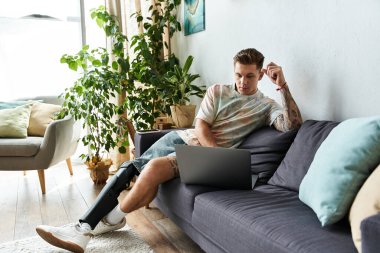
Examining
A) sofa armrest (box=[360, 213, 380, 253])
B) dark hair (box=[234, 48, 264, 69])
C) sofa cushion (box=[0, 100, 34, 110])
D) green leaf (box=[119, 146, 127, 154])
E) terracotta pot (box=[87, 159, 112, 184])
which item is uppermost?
dark hair (box=[234, 48, 264, 69])

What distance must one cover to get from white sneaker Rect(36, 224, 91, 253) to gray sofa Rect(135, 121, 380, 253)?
448 mm

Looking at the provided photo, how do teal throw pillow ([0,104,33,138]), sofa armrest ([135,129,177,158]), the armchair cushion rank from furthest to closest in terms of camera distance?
the armchair cushion → teal throw pillow ([0,104,33,138]) → sofa armrest ([135,129,177,158])

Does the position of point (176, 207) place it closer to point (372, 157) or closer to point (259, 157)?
point (259, 157)

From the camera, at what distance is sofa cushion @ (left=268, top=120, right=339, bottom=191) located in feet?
4.95

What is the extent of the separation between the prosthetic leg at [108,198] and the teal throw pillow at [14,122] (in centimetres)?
143

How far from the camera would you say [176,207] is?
169cm

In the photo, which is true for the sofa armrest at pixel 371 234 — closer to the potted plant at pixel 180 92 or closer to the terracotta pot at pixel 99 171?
the potted plant at pixel 180 92

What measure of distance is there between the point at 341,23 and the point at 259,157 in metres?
0.75

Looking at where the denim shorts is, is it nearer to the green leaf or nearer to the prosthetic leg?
the prosthetic leg

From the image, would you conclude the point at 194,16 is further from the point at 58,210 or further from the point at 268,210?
the point at 268,210

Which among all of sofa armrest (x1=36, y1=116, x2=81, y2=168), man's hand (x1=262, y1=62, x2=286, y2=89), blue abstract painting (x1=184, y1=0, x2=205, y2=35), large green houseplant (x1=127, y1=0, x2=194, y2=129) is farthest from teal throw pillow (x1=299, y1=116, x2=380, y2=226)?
sofa armrest (x1=36, y1=116, x2=81, y2=168)

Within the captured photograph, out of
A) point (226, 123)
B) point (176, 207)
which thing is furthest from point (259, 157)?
point (176, 207)

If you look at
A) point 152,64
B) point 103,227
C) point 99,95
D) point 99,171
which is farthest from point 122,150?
point 103,227

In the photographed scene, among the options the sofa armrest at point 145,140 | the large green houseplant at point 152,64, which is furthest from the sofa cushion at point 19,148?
the sofa armrest at point 145,140
